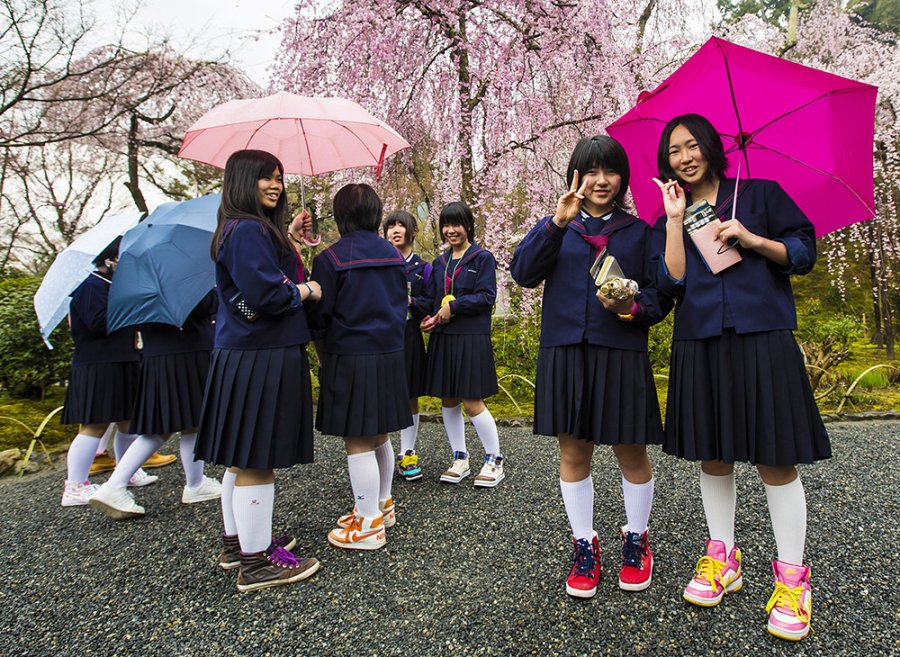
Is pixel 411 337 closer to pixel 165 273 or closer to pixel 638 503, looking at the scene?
pixel 165 273

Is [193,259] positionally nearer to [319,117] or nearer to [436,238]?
[319,117]

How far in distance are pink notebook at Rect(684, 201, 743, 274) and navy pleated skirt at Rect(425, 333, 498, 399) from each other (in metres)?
1.63

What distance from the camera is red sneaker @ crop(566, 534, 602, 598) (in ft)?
6.16

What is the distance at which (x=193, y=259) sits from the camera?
9.02 feet

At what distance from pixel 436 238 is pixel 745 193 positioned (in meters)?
5.75

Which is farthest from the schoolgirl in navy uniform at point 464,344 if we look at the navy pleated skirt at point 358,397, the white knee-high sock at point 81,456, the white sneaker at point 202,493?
the white knee-high sock at point 81,456

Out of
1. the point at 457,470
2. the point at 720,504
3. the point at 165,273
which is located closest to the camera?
the point at 720,504

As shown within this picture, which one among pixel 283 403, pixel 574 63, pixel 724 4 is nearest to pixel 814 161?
pixel 283 403

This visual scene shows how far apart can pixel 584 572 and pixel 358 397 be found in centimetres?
118

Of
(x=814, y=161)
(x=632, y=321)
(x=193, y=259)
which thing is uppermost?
(x=814, y=161)

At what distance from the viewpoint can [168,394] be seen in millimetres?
2879

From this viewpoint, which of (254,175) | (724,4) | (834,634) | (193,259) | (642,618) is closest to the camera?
(834,634)

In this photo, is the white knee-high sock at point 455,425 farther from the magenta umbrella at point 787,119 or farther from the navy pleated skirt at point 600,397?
the magenta umbrella at point 787,119

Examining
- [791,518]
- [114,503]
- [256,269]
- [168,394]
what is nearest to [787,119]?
[791,518]
